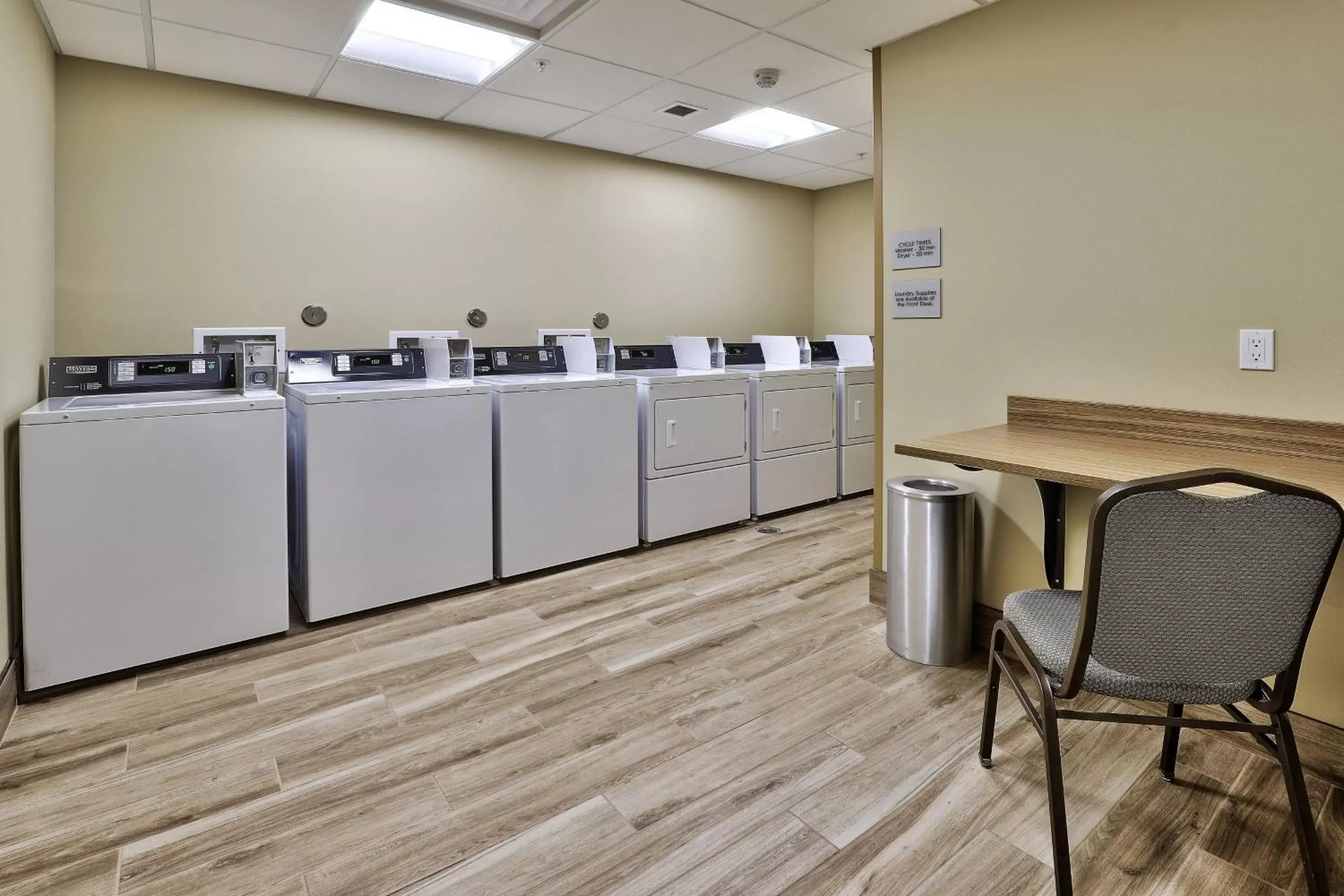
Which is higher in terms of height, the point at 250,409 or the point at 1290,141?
the point at 1290,141

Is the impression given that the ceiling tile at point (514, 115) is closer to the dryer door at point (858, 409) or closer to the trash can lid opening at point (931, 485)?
the dryer door at point (858, 409)

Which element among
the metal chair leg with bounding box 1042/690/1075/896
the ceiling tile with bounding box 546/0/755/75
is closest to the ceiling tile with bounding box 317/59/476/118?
the ceiling tile with bounding box 546/0/755/75

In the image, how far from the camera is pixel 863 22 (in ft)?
8.61

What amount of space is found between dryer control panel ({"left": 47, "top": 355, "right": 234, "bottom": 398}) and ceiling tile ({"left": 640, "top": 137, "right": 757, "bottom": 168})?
2852 millimetres

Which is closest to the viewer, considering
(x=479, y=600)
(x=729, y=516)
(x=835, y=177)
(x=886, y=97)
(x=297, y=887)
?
(x=297, y=887)

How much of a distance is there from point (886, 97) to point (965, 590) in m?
1.86

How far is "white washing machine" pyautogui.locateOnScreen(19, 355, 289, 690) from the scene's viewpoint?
7.23ft

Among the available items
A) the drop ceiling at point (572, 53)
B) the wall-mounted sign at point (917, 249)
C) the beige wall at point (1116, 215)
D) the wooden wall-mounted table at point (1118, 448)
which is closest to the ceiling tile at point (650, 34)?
the drop ceiling at point (572, 53)

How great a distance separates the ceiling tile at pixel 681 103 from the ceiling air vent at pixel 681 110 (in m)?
0.01

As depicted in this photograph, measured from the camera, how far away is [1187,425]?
202 centimetres

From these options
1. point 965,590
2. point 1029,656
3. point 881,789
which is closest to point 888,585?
point 965,590

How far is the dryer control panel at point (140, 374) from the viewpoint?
2508mm

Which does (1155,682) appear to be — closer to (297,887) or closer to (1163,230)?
(1163,230)

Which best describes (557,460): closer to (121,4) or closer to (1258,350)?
(121,4)
